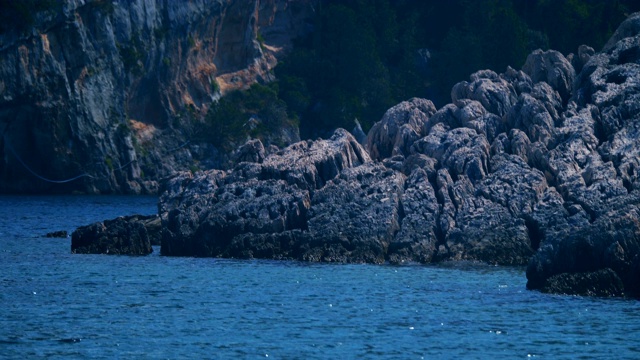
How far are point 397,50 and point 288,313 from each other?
97573 mm

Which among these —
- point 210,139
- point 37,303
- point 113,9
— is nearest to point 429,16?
point 210,139

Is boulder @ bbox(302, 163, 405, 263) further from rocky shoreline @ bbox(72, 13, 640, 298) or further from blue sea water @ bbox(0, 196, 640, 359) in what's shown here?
blue sea water @ bbox(0, 196, 640, 359)

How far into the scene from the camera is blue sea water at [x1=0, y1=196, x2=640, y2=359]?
33281 millimetres

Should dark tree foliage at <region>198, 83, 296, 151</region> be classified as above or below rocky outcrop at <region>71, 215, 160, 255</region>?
above

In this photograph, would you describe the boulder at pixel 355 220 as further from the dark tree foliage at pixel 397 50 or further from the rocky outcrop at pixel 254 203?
the dark tree foliage at pixel 397 50

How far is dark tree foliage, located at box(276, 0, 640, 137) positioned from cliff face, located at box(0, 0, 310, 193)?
783 cm

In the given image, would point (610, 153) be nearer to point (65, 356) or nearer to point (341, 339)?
point (341, 339)

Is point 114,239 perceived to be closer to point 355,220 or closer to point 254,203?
point 254,203

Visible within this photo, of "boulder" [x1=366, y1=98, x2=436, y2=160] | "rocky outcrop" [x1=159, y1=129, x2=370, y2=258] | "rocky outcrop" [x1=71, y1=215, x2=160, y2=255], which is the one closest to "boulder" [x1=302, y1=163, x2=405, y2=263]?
"rocky outcrop" [x1=159, y1=129, x2=370, y2=258]

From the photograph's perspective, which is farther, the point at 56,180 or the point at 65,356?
the point at 56,180

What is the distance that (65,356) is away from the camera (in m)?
32.1

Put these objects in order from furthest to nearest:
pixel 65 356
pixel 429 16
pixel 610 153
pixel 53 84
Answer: pixel 429 16
pixel 53 84
pixel 610 153
pixel 65 356

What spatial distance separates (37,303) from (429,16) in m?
104

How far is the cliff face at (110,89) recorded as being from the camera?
99.6 meters
